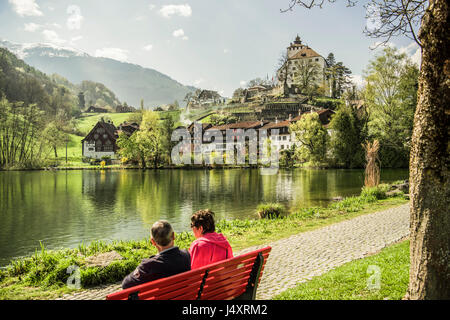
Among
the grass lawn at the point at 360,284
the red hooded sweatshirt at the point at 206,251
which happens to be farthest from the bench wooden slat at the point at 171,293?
the grass lawn at the point at 360,284

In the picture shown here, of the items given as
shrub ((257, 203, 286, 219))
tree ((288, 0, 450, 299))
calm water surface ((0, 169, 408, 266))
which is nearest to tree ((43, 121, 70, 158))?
calm water surface ((0, 169, 408, 266))

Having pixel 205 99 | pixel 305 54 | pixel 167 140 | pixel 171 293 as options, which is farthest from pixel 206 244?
pixel 205 99

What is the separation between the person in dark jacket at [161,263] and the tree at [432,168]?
2.81 meters

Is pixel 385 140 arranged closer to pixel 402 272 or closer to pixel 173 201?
pixel 173 201

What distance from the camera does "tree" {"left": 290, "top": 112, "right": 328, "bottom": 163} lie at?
6287cm

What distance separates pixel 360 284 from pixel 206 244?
304 cm

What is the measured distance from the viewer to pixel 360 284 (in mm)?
5883

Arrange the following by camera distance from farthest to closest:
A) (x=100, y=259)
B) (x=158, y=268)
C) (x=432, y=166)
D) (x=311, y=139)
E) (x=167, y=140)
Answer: (x=167, y=140)
(x=311, y=139)
(x=100, y=259)
(x=432, y=166)
(x=158, y=268)

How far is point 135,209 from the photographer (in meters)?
22.3

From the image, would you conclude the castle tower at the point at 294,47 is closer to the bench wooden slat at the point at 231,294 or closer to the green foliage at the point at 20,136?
the green foliage at the point at 20,136

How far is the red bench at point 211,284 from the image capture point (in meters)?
3.34

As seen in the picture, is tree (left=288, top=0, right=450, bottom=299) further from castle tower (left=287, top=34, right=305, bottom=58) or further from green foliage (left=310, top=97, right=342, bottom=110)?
castle tower (left=287, top=34, right=305, bottom=58)

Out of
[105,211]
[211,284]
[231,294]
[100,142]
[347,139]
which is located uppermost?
[100,142]

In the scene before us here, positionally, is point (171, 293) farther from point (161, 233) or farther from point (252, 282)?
point (252, 282)
